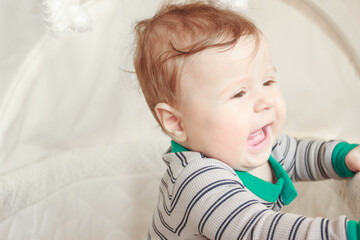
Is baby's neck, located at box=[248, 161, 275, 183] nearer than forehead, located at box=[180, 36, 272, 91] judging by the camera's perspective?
No

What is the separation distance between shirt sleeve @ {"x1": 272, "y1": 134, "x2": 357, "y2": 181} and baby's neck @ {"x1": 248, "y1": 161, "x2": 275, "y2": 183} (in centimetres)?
4

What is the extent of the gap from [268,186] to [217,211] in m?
0.19

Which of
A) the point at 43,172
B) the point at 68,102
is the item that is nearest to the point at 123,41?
the point at 68,102

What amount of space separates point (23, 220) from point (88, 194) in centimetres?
19

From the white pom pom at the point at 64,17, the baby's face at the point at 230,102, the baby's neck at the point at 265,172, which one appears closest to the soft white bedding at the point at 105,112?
the white pom pom at the point at 64,17

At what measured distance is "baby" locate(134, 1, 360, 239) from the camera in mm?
671

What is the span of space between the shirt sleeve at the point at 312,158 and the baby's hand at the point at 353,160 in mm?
11

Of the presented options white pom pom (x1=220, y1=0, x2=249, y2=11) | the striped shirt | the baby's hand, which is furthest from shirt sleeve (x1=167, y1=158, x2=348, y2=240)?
white pom pom (x1=220, y1=0, x2=249, y2=11)

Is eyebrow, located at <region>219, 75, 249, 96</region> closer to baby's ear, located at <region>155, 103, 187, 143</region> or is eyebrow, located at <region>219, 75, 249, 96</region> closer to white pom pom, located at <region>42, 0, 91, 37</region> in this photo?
baby's ear, located at <region>155, 103, 187, 143</region>

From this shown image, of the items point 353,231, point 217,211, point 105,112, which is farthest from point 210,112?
point 105,112

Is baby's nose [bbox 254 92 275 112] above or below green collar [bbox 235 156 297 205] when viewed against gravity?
above

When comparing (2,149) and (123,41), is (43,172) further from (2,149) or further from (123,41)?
(123,41)

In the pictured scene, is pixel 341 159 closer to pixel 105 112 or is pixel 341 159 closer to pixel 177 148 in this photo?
pixel 177 148

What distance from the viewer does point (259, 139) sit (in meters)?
0.77
